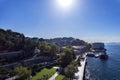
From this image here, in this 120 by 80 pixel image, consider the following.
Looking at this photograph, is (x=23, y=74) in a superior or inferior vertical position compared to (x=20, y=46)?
inferior

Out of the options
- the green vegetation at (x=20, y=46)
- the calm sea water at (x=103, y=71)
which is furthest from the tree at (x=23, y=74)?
the green vegetation at (x=20, y=46)

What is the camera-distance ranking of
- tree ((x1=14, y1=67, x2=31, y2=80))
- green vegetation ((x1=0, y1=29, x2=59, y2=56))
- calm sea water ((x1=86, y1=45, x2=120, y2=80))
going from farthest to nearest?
green vegetation ((x1=0, y1=29, x2=59, y2=56)), calm sea water ((x1=86, y1=45, x2=120, y2=80)), tree ((x1=14, y1=67, x2=31, y2=80))

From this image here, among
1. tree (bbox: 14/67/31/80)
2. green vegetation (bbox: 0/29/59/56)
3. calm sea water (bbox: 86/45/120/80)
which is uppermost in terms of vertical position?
green vegetation (bbox: 0/29/59/56)

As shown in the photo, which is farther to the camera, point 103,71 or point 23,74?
point 103,71

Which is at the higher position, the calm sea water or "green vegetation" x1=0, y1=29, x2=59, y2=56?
"green vegetation" x1=0, y1=29, x2=59, y2=56

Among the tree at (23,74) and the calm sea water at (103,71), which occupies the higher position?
the tree at (23,74)

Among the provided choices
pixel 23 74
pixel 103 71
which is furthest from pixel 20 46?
pixel 23 74

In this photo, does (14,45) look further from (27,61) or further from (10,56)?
(27,61)

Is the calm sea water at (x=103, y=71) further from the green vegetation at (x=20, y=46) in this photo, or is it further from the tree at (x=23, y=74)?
the tree at (x=23, y=74)

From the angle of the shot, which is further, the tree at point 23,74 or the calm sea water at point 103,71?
the calm sea water at point 103,71

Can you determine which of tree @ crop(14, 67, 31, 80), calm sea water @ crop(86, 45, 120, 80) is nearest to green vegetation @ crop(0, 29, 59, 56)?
calm sea water @ crop(86, 45, 120, 80)

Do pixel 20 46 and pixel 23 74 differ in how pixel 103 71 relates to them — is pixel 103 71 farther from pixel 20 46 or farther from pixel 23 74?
pixel 20 46

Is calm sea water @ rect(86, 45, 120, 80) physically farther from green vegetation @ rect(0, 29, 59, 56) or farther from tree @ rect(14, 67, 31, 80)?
tree @ rect(14, 67, 31, 80)
